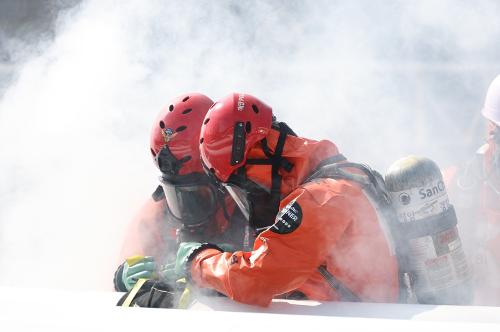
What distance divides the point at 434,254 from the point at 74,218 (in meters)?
3.68

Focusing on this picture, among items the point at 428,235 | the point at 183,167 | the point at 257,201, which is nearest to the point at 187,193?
the point at 183,167

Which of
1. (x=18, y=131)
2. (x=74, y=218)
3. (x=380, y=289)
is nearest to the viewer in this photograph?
(x=380, y=289)

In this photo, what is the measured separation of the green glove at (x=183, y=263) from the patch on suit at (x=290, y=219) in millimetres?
437

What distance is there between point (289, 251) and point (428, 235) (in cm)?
61

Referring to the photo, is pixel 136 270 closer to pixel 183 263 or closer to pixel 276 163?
pixel 183 263

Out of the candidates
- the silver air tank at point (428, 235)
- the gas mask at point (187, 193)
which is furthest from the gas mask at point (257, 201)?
the gas mask at point (187, 193)

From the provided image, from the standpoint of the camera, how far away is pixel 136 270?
3.25 meters

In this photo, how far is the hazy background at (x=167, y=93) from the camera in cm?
571

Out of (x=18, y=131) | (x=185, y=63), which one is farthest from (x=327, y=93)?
(x=18, y=131)

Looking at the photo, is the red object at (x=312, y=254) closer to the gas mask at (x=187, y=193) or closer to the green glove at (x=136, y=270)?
the green glove at (x=136, y=270)

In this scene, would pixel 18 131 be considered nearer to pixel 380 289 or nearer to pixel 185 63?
pixel 185 63

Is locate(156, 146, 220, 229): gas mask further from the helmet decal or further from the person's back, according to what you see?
the person's back

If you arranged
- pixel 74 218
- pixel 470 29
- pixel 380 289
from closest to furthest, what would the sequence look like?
1. pixel 380 289
2. pixel 74 218
3. pixel 470 29

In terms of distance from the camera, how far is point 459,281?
9.52 ft
